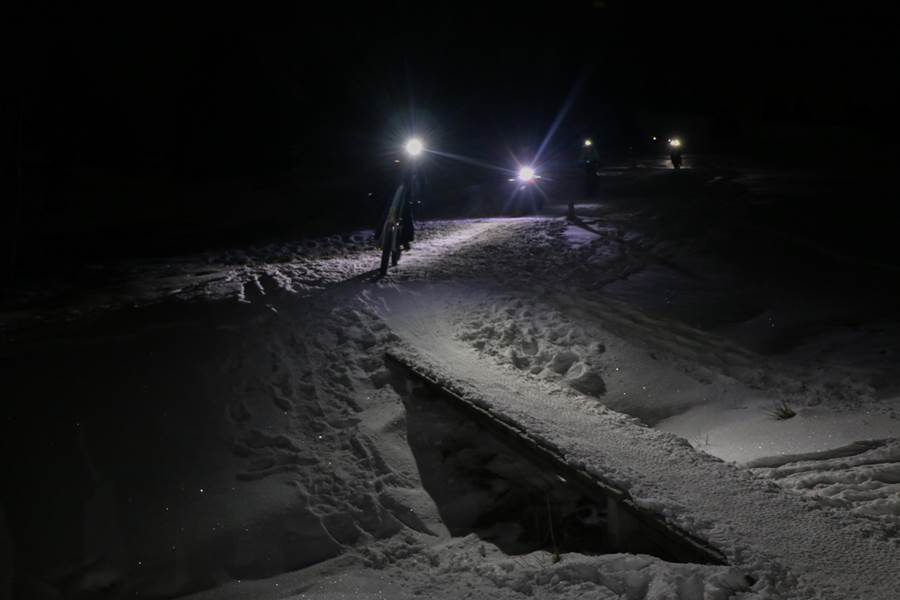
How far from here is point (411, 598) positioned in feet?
Answer: 12.6

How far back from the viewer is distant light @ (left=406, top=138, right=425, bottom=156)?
34.9ft

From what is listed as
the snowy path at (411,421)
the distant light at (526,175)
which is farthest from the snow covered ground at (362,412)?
the distant light at (526,175)

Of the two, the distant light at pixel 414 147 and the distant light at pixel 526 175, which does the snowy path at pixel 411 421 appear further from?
the distant light at pixel 526 175

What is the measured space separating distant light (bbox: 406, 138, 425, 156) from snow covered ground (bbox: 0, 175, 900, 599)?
2063 millimetres

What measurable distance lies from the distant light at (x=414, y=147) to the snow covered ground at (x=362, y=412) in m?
2.06

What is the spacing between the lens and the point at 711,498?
13.6ft

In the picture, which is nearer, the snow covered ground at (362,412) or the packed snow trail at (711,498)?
the packed snow trail at (711,498)

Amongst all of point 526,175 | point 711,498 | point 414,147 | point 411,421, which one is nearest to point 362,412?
point 411,421

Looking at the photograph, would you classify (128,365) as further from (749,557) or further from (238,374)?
(749,557)

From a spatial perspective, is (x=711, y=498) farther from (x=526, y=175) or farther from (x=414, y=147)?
(x=526, y=175)

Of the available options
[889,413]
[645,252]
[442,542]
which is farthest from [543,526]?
[645,252]

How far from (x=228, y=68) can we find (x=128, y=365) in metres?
26.1

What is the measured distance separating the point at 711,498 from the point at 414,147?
8.01m

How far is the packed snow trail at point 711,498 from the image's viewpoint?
3389 mm
